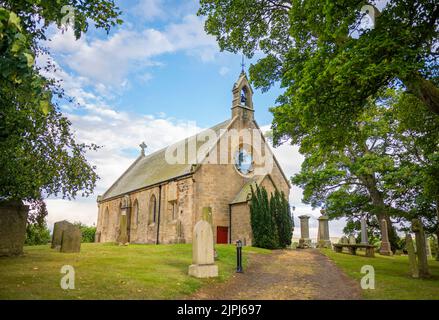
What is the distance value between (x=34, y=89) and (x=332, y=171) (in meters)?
23.9

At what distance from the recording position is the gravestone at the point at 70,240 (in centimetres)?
1532

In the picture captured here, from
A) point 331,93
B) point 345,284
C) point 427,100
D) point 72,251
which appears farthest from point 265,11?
point 72,251

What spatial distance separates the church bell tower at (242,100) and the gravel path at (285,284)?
1617 cm

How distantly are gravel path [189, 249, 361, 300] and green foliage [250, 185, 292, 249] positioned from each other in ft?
24.4

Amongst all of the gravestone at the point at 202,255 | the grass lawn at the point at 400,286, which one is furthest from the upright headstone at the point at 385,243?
the gravestone at the point at 202,255

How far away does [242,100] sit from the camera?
30.0 metres

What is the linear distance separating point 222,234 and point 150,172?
1317 centimetres

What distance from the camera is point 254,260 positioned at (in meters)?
16.7

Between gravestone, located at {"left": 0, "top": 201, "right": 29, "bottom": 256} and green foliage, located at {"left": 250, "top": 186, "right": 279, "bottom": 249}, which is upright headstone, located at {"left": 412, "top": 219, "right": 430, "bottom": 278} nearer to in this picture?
green foliage, located at {"left": 250, "top": 186, "right": 279, "bottom": 249}

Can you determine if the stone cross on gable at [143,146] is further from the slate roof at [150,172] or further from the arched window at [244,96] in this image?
the arched window at [244,96]

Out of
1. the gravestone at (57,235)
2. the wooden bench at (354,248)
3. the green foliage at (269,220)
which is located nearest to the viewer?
the gravestone at (57,235)

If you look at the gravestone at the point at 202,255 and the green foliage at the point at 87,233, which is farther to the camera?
the green foliage at the point at 87,233

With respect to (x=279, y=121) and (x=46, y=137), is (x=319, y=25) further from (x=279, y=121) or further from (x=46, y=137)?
(x=46, y=137)
